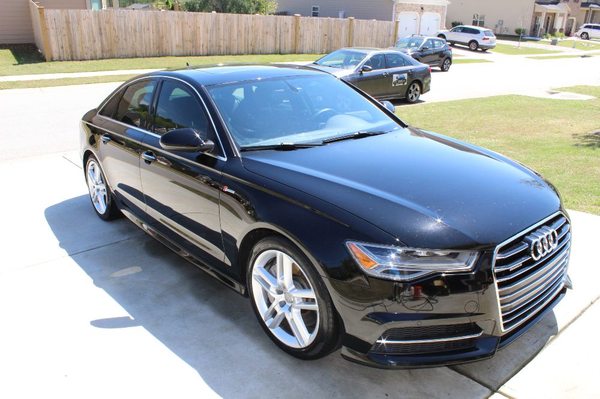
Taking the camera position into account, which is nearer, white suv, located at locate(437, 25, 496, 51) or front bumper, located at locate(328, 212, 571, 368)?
front bumper, located at locate(328, 212, 571, 368)

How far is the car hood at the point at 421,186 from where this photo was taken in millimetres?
2707

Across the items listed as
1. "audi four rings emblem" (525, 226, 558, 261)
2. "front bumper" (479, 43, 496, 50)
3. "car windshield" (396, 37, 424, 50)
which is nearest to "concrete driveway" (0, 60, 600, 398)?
"audi four rings emblem" (525, 226, 558, 261)

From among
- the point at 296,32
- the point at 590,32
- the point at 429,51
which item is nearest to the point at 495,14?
the point at 590,32

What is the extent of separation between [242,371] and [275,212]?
0.99 metres

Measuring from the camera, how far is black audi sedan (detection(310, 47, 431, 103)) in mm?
13133

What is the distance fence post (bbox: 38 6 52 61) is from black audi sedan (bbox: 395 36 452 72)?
14594mm

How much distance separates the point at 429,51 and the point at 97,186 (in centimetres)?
2016

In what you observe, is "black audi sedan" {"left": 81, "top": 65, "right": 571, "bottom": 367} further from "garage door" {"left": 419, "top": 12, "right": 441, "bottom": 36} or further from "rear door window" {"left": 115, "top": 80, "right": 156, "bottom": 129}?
"garage door" {"left": 419, "top": 12, "right": 441, "bottom": 36}

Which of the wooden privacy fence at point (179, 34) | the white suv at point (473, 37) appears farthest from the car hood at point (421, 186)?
the white suv at point (473, 37)

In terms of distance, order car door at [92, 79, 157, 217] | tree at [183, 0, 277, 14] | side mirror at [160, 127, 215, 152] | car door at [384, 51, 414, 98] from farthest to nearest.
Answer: tree at [183, 0, 277, 14] < car door at [384, 51, 414, 98] < car door at [92, 79, 157, 217] < side mirror at [160, 127, 215, 152]

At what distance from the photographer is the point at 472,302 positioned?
2.61 meters

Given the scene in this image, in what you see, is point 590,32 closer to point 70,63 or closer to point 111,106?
point 70,63

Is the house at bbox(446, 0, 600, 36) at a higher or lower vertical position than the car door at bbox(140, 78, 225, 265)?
higher

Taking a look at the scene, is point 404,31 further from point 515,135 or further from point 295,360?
point 295,360
